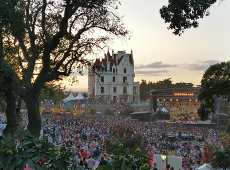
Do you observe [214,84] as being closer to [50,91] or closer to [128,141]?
[128,141]

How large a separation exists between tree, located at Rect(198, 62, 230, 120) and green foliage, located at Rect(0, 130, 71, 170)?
7.90 meters

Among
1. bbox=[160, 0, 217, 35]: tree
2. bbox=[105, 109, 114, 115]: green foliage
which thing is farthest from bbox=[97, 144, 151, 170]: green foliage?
bbox=[105, 109, 114, 115]: green foliage

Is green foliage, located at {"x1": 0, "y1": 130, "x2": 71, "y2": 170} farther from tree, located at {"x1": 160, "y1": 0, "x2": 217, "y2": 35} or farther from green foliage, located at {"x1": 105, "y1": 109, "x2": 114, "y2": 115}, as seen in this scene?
green foliage, located at {"x1": 105, "y1": 109, "x2": 114, "y2": 115}

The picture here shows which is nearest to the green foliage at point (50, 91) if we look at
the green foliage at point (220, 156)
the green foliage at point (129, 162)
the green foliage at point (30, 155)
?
the green foliage at point (30, 155)

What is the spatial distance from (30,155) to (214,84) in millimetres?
8480

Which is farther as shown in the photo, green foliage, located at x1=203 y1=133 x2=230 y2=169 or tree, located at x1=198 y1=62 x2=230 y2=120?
tree, located at x1=198 y1=62 x2=230 y2=120

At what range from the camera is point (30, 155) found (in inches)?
123

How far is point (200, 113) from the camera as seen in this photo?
1082 cm

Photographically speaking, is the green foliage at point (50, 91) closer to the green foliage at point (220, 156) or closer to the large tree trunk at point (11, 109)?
the large tree trunk at point (11, 109)

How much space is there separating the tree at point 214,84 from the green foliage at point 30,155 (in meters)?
7.90

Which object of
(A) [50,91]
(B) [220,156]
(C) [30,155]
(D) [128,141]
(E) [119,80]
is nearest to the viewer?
(C) [30,155]

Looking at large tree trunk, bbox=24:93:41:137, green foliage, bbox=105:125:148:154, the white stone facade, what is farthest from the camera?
the white stone facade

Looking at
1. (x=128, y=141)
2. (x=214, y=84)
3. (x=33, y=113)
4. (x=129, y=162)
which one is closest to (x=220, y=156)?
(x=214, y=84)

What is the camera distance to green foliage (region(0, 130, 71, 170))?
305 cm
